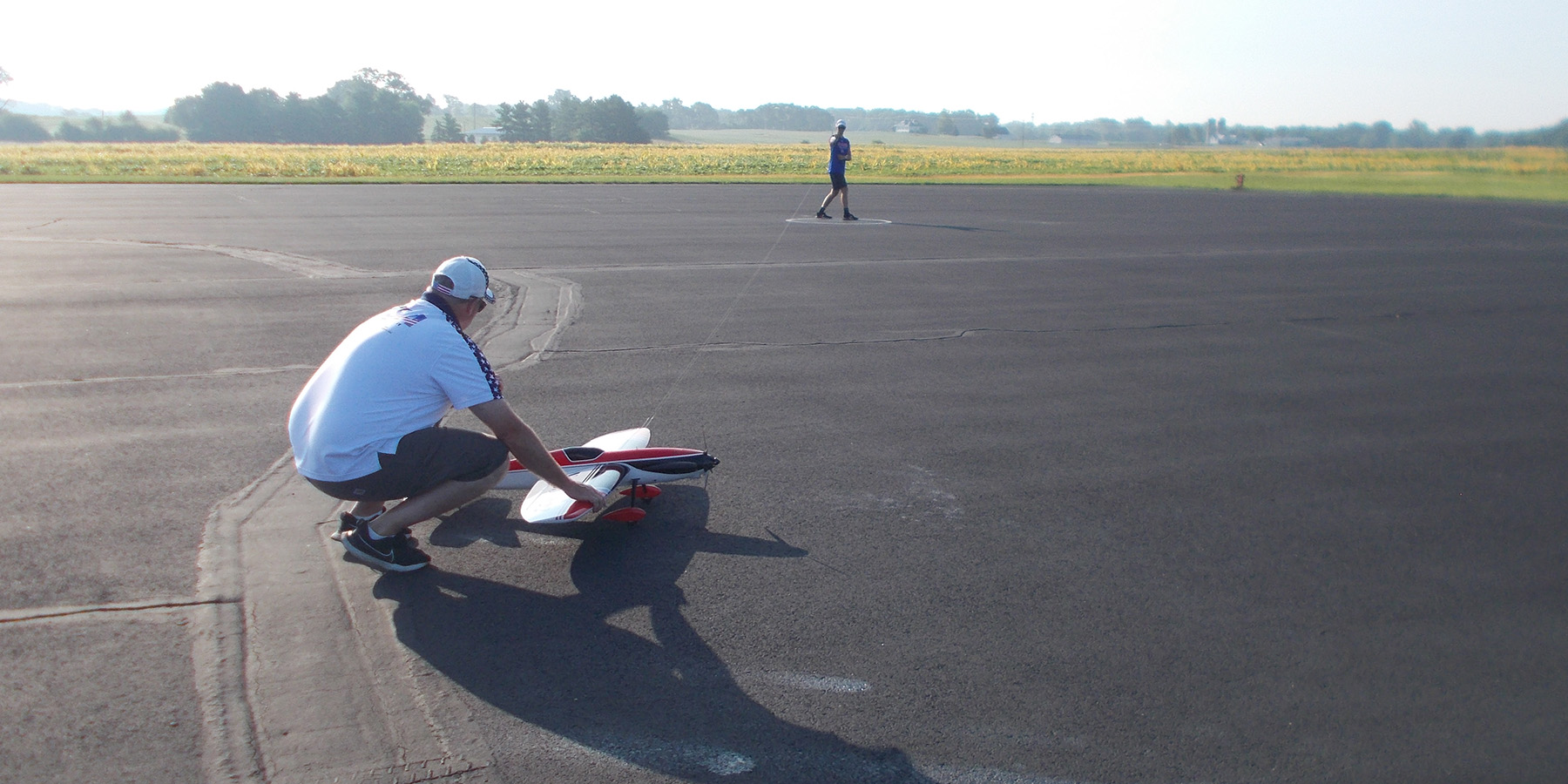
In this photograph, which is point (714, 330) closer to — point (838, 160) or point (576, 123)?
point (838, 160)

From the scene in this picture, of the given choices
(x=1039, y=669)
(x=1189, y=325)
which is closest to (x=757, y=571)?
(x=1039, y=669)

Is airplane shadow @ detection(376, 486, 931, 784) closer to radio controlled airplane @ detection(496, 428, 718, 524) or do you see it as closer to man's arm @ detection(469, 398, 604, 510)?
radio controlled airplane @ detection(496, 428, 718, 524)

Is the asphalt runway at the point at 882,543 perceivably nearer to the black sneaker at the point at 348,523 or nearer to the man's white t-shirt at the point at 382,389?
the black sneaker at the point at 348,523

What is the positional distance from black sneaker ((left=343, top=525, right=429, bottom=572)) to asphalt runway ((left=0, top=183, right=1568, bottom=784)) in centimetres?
10

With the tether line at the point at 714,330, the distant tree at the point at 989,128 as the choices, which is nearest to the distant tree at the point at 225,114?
the distant tree at the point at 989,128

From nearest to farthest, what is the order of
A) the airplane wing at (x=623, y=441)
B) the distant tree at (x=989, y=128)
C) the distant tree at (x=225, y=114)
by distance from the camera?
1. the airplane wing at (x=623, y=441)
2. the distant tree at (x=989, y=128)
3. the distant tree at (x=225, y=114)

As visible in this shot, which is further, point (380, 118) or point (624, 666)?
point (380, 118)

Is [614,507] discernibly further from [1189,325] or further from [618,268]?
[618,268]

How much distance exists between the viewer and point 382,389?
3.99m

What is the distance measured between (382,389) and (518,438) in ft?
1.97

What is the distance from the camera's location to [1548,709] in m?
3.42

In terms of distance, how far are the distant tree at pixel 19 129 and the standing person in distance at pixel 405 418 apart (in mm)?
95716

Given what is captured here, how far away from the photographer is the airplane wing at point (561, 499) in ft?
14.5

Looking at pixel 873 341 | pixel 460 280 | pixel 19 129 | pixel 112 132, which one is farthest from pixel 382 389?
pixel 19 129
